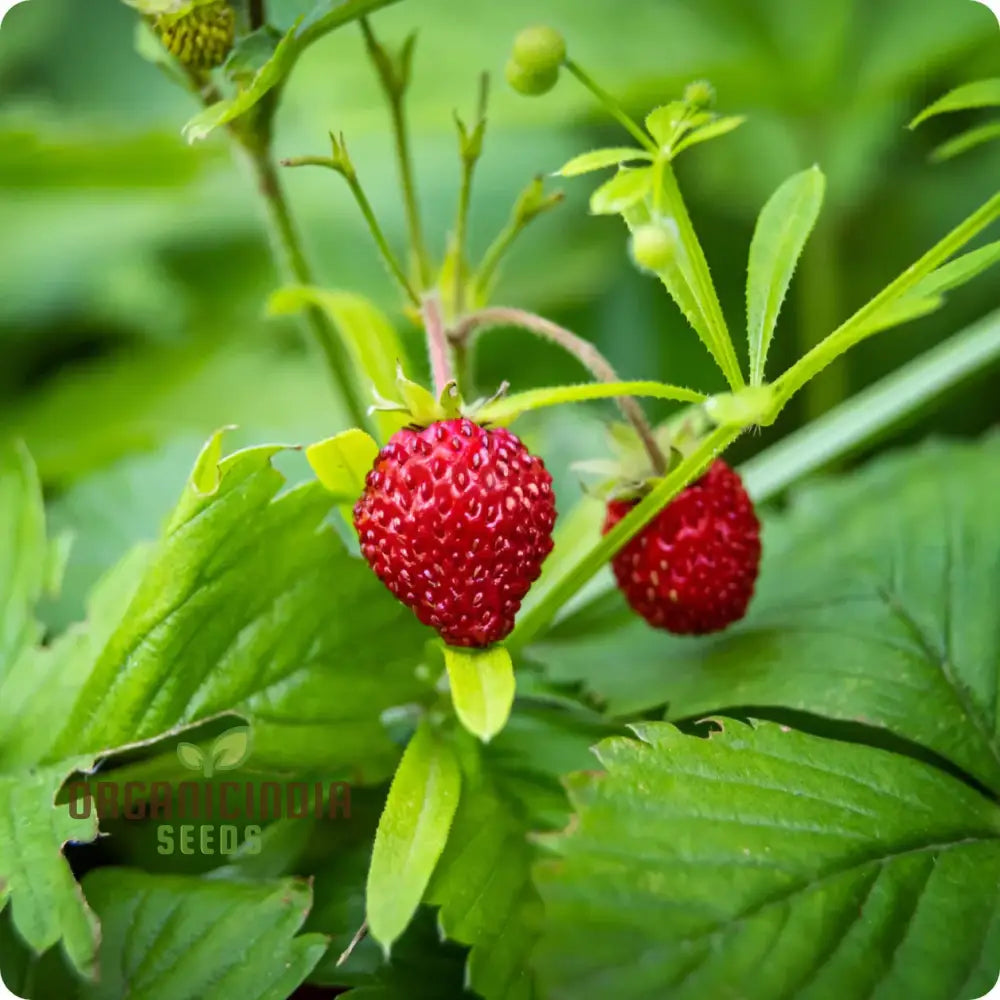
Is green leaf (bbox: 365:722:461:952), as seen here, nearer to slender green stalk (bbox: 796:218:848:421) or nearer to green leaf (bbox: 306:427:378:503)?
green leaf (bbox: 306:427:378:503)

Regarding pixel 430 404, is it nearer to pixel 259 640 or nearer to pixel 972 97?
pixel 259 640

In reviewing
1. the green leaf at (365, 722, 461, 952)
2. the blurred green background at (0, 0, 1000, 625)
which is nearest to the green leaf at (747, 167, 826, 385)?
the green leaf at (365, 722, 461, 952)

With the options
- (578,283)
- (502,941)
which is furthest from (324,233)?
(502,941)

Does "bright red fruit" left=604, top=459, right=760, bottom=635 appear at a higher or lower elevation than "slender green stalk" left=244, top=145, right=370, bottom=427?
lower

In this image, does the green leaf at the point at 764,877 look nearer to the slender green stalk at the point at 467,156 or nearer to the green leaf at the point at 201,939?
the green leaf at the point at 201,939

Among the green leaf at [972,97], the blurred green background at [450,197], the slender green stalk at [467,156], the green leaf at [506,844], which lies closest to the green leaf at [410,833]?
the green leaf at [506,844]
